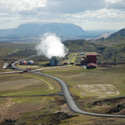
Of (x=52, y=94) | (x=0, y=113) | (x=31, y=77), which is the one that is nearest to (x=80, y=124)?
(x=0, y=113)

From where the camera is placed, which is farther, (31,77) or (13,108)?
(31,77)

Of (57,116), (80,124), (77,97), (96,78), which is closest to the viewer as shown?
(80,124)

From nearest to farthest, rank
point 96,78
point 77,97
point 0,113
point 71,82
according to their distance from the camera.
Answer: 1. point 0,113
2. point 77,97
3. point 71,82
4. point 96,78

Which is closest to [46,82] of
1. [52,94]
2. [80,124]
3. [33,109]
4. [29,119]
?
[52,94]

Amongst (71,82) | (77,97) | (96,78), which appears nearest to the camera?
(77,97)

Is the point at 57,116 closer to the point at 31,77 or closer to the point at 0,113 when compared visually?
the point at 0,113

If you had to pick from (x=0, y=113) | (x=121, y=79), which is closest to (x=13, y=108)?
(x=0, y=113)

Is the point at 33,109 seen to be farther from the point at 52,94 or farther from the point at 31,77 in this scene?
the point at 31,77

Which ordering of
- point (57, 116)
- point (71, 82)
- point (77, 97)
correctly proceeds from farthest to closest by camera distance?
point (71, 82) → point (77, 97) → point (57, 116)

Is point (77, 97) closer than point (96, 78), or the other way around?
point (77, 97)
